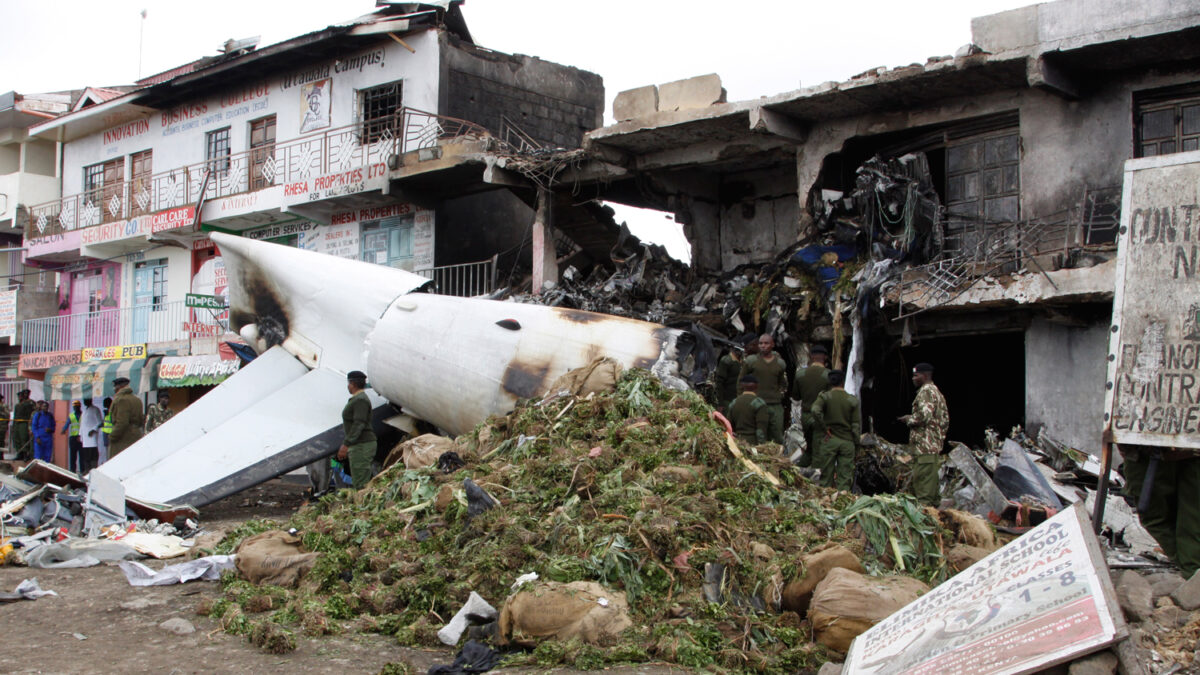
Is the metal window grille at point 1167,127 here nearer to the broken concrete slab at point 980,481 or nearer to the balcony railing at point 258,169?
the broken concrete slab at point 980,481

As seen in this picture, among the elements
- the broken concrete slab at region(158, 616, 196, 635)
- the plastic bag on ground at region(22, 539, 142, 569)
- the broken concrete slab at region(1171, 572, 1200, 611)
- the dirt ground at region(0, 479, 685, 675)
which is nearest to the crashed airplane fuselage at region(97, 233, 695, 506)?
the plastic bag on ground at region(22, 539, 142, 569)

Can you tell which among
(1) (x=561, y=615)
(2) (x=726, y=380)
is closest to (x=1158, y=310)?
(1) (x=561, y=615)

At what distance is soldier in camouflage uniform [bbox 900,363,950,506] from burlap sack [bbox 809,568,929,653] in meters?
4.20

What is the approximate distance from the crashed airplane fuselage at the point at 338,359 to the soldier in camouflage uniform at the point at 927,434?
2261mm

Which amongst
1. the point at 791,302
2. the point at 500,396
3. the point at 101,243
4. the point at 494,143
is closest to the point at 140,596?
the point at 500,396

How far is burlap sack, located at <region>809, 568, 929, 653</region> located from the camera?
5.26 meters

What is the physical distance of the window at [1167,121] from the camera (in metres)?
11.4

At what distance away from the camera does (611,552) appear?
19.8 ft

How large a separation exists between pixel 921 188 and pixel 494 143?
24.4 feet

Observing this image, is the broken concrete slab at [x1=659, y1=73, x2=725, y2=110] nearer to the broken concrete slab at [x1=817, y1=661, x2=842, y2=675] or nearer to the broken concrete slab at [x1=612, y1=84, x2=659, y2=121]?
the broken concrete slab at [x1=612, y1=84, x2=659, y2=121]

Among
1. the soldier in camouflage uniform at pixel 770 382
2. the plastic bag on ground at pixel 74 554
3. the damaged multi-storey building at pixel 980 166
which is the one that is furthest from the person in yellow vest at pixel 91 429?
the soldier in camouflage uniform at pixel 770 382

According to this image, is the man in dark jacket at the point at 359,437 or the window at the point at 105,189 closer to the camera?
the man in dark jacket at the point at 359,437

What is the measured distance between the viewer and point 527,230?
2030 cm

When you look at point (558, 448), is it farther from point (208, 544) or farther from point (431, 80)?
point (431, 80)
